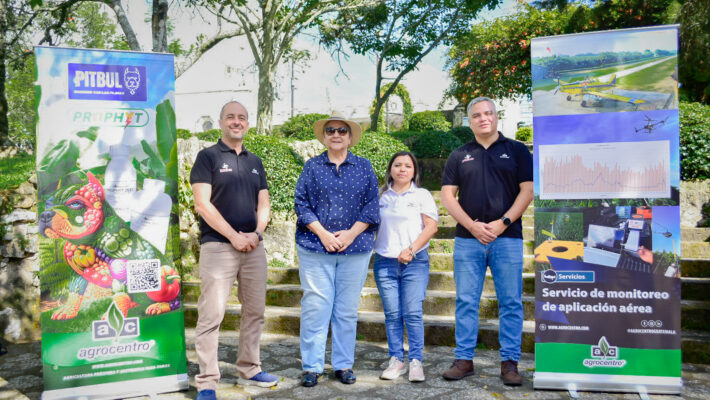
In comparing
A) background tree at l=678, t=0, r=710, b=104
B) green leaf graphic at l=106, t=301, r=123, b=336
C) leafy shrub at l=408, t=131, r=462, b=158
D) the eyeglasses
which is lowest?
green leaf graphic at l=106, t=301, r=123, b=336

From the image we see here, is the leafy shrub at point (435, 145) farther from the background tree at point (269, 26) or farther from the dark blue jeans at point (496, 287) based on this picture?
the dark blue jeans at point (496, 287)

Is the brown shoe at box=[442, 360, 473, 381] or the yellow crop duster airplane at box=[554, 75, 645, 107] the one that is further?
the brown shoe at box=[442, 360, 473, 381]

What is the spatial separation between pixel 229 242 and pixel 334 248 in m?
0.69

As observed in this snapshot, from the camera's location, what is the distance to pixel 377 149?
8594mm

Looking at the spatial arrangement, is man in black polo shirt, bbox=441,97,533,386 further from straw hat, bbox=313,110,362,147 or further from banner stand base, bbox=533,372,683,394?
straw hat, bbox=313,110,362,147

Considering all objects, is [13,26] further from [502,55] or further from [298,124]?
[502,55]

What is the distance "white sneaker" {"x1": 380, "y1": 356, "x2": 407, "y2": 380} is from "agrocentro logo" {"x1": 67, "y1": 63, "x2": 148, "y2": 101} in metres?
2.50

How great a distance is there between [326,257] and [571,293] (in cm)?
166

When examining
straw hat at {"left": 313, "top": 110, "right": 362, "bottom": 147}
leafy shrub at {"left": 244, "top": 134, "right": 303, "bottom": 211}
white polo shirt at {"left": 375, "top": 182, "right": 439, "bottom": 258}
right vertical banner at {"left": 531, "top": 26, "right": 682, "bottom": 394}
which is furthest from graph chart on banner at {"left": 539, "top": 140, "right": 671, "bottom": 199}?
leafy shrub at {"left": 244, "top": 134, "right": 303, "bottom": 211}

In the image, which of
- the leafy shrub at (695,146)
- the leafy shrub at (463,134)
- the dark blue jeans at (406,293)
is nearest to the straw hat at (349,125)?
the dark blue jeans at (406,293)

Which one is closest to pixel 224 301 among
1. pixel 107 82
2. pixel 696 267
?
pixel 107 82

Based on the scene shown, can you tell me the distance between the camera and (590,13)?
1055 cm

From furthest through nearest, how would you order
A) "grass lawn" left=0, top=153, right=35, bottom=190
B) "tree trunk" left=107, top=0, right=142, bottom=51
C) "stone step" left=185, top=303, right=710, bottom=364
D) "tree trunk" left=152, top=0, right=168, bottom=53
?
"tree trunk" left=107, top=0, right=142, bottom=51
"tree trunk" left=152, top=0, right=168, bottom=53
"grass lawn" left=0, top=153, right=35, bottom=190
"stone step" left=185, top=303, right=710, bottom=364

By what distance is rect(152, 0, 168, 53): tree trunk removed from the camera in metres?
8.46
